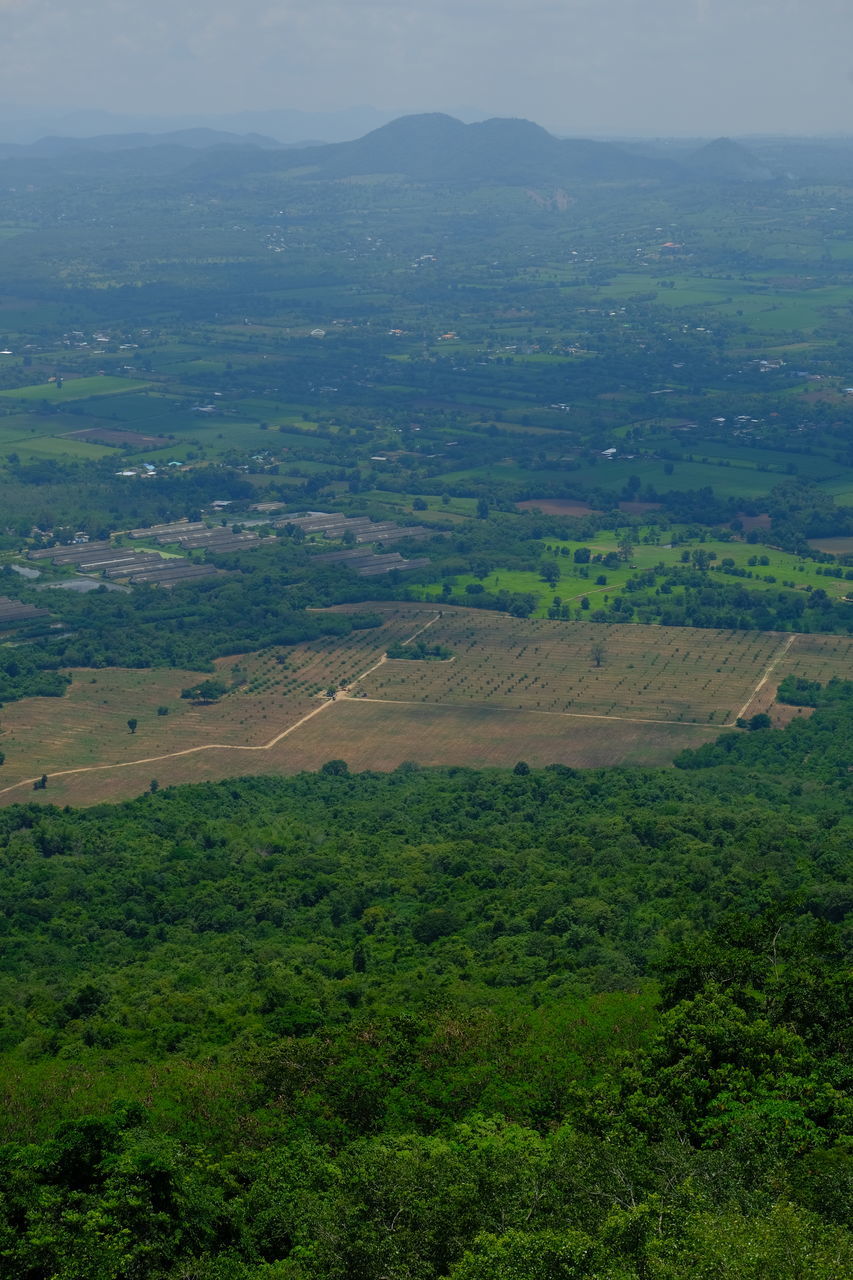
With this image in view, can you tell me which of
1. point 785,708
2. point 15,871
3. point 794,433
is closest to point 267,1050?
point 15,871

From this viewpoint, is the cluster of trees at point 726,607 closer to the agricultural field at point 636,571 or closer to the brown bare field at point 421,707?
the brown bare field at point 421,707

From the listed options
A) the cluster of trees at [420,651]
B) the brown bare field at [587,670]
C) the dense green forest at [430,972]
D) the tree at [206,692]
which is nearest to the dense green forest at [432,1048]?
the dense green forest at [430,972]

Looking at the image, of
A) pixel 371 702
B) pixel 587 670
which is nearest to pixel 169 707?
pixel 371 702

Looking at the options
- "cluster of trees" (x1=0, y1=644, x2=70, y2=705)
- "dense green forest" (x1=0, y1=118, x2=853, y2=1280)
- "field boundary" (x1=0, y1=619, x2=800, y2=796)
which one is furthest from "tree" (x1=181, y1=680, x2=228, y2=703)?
"cluster of trees" (x1=0, y1=644, x2=70, y2=705)

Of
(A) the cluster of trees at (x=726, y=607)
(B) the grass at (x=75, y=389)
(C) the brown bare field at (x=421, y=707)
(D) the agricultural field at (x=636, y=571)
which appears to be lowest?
(D) the agricultural field at (x=636, y=571)

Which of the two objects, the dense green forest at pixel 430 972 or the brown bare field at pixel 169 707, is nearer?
the dense green forest at pixel 430 972

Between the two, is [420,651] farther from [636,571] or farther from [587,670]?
[636,571]

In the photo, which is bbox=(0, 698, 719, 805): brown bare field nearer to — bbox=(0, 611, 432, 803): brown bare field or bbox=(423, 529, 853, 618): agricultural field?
bbox=(0, 611, 432, 803): brown bare field
